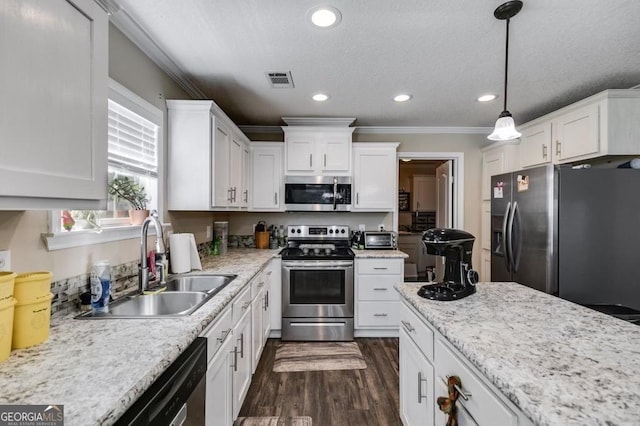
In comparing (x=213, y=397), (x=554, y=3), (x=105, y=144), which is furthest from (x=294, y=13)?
(x=213, y=397)

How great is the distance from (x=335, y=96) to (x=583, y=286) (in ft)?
8.28

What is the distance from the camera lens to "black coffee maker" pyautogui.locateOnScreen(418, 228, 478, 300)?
1.51 meters

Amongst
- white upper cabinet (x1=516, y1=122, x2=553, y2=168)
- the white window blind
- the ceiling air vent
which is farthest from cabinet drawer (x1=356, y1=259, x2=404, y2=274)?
the white window blind

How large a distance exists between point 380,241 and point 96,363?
304 cm

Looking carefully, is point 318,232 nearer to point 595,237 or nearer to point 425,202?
point 595,237

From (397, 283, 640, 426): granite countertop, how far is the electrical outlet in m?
1.65

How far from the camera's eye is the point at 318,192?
3537 millimetres

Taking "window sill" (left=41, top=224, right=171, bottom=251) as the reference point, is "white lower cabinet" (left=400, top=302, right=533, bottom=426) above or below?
below

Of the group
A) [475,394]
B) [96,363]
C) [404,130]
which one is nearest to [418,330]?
[475,394]

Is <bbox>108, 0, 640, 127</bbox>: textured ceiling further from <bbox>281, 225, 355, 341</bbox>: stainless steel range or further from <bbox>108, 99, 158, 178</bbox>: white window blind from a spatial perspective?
<bbox>281, 225, 355, 341</bbox>: stainless steel range

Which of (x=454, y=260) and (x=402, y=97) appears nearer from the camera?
(x=454, y=260)

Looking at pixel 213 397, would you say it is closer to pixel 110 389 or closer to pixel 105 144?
pixel 110 389

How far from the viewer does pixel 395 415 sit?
2.03 m

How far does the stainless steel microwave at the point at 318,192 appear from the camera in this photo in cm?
352
